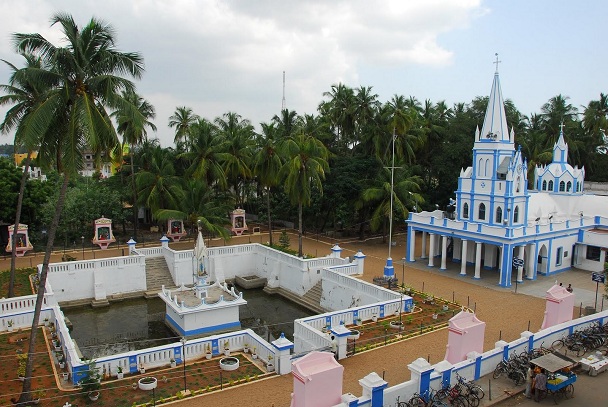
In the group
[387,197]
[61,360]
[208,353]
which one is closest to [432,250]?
[387,197]

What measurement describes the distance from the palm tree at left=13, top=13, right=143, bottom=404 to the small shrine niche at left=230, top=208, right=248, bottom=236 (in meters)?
24.2

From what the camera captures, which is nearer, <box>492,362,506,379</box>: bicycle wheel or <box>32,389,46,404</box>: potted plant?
<box>32,389,46,404</box>: potted plant

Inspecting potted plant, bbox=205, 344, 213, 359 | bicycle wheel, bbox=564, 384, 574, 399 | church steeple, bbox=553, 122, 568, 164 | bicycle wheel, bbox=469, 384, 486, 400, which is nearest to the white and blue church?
church steeple, bbox=553, 122, 568, 164

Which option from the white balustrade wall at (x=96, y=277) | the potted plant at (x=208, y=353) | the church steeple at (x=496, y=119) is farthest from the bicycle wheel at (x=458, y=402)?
the white balustrade wall at (x=96, y=277)

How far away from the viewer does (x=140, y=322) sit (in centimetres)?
2381

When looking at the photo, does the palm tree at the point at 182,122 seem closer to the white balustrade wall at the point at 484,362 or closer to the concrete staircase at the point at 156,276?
the concrete staircase at the point at 156,276

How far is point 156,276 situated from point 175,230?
7534mm

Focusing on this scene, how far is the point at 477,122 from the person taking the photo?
39469 millimetres

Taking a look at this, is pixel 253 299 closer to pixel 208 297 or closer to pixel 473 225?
pixel 208 297

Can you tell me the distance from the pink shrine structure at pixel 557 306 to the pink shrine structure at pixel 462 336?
4573 mm

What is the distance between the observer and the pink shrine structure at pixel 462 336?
14477 mm

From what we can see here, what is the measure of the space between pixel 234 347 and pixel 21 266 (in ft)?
56.7

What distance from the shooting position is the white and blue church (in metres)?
27.0

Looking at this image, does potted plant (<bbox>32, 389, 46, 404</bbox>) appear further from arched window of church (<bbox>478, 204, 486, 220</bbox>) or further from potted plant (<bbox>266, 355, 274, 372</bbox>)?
arched window of church (<bbox>478, 204, 486, 220</bbox>)
